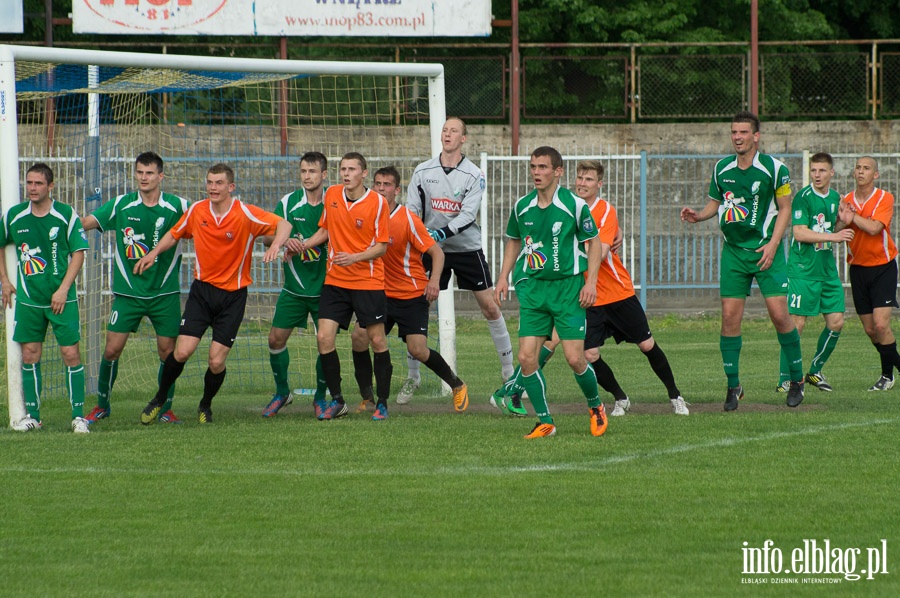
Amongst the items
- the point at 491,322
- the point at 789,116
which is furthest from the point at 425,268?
the point at 789,116

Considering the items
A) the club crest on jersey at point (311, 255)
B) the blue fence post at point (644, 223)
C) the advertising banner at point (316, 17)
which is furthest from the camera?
the advertising banner at point (316, 17)

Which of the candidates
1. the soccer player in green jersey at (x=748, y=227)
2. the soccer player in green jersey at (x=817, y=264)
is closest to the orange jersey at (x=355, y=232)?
the soccer player in green jersey at (x=748, y=227)

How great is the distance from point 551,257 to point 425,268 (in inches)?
101

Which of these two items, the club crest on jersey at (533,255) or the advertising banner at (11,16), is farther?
the advertising banner at (11,16)

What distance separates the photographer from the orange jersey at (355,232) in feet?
30.2

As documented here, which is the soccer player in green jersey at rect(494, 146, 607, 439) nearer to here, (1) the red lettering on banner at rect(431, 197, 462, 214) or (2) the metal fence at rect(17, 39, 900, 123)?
(1) the red lettering on banner at rect(431, 197, 462, 214)

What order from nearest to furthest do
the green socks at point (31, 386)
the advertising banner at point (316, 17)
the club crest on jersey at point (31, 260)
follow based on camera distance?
the club crest on jersey at point (31, 260)
the green socks at point (31, 386)
the advertising banner at point (316, 17)

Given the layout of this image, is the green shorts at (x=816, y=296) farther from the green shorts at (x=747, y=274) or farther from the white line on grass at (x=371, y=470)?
the white line on grass at (x=371, y=470)

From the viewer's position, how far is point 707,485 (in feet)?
21.5

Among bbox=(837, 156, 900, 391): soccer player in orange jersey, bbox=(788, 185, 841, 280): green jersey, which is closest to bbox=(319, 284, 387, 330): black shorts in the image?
bbox=(788, 185, 841, 280): green jersey

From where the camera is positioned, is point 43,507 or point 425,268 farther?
point 425,268

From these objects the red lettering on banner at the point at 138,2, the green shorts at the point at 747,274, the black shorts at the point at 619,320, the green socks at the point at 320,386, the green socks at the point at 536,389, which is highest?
the red lettering on banner at the point at 138,2

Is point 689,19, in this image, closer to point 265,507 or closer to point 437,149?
point 437,149

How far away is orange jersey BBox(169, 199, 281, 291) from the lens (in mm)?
9180
